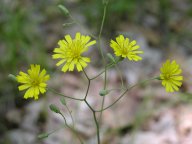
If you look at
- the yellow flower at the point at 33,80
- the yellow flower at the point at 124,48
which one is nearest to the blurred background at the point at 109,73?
the yellow flower at the point at 124,48

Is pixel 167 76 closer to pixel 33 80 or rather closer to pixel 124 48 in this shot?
pixel 124 48

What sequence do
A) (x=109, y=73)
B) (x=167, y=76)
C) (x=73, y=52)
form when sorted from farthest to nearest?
(x=109, y=73) < (x=167, y=76) < (x=73, y=52)

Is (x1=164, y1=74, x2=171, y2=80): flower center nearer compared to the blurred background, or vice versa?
(x1=164, y1=74, x2=171, y2=80): flower center

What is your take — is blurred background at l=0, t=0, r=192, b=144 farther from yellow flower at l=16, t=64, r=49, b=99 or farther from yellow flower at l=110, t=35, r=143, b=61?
yellow flower at l=16, t=64, r=49, b=99

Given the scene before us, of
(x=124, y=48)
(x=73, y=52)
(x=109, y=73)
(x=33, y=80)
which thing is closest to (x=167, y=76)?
(x=124, y=48)

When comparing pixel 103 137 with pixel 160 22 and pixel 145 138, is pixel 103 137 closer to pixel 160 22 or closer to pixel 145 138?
pixel 145 138

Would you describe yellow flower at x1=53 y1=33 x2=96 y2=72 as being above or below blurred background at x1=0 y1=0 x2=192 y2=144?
below

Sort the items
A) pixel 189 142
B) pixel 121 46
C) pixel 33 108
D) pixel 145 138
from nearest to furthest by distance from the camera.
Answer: pixel 121 46, pixel 189 142, pixel 145 138, pixel 33 108

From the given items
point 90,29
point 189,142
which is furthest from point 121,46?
point 90,29

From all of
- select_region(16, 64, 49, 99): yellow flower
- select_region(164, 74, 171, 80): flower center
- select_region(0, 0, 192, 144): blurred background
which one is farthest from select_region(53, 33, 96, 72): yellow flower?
select_region(0, 0, 192, 144): blurred background
